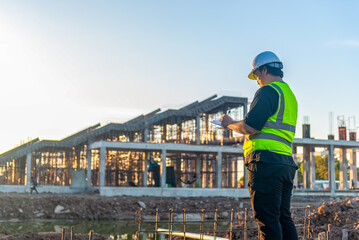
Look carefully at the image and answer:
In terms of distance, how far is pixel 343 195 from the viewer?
4312 cm

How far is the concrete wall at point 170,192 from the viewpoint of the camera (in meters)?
34.5

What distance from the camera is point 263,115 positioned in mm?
3635

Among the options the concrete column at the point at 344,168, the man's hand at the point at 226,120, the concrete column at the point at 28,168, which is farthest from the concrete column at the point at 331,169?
the man's hand at the point at 226,120

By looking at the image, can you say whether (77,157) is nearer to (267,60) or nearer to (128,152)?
(128,152)

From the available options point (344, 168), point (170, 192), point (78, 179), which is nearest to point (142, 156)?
point (78, 179)

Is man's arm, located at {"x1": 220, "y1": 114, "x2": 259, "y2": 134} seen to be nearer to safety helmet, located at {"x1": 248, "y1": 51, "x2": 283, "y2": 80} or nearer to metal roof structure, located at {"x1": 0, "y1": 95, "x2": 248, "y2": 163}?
safety helmet, located at {"x1": 248, "y1": 51, "x2": 283, "y2": 80}

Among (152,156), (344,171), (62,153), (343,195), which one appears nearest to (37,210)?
(62,153)

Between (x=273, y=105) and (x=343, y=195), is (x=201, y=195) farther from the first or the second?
(x=273, y=105)

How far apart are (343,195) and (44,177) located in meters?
25.9

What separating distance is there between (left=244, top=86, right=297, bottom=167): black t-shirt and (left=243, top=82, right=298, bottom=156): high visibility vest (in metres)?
0.04

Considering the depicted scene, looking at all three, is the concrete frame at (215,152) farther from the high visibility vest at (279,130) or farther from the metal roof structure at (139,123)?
the high visibility vest at (279,130)

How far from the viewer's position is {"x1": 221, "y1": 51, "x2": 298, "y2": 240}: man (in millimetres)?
3518

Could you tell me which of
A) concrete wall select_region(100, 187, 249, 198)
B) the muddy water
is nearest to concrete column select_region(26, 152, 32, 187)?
concrete wall select_region(100, 187, 249, 198)

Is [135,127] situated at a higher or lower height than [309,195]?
higher
